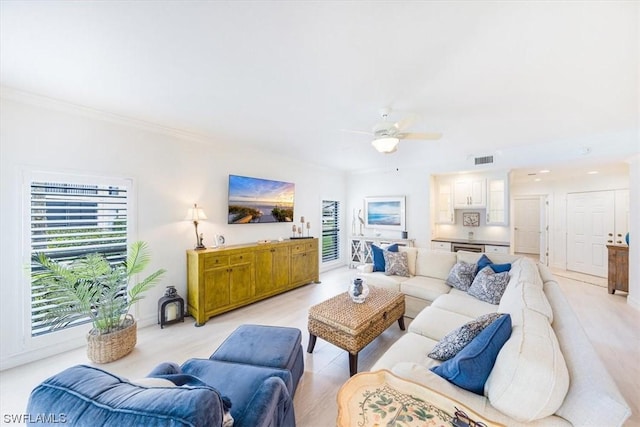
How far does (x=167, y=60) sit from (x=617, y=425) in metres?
3.24

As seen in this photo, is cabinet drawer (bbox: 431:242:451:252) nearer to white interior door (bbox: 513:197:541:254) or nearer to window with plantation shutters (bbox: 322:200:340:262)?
window with plantation shutters (bbox: 322:200:340:262)

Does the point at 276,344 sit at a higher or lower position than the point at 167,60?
lower

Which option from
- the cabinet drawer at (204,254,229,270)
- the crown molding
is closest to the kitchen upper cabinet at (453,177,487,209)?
the cabinet drawer at (204,254,229,270)

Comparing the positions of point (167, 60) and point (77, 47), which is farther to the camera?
point (167, 60)

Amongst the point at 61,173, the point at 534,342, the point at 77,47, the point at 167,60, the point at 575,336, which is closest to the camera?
the point at 534,342

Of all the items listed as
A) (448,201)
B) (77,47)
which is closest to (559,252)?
(448,201)

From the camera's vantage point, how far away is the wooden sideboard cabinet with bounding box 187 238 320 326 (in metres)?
3.36

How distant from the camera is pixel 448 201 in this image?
5.69 meters

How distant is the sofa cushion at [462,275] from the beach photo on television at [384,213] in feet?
8.86

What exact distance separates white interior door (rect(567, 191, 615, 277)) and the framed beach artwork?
4.11 meters

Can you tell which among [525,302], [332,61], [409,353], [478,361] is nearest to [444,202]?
[525,302]

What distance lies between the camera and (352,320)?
230cm

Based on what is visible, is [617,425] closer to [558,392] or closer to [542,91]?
[558,392]

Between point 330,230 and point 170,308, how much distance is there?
160 inches
